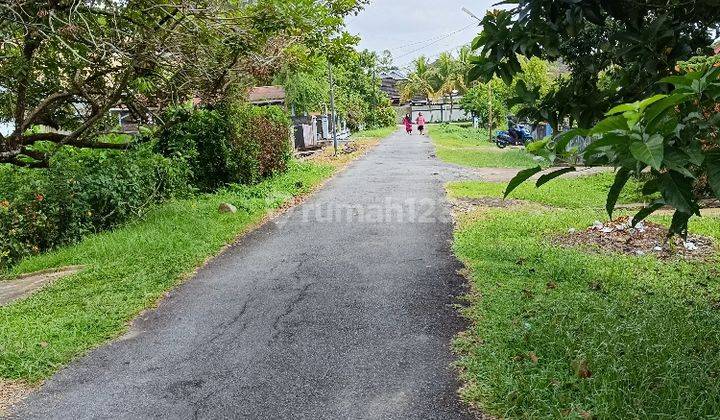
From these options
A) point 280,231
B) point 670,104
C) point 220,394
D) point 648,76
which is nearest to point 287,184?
point 280,231

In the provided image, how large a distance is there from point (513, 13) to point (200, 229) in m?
6.35

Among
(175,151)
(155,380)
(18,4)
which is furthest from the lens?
(175,151)

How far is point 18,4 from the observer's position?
5.72m

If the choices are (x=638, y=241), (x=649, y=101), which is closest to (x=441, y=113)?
(x=638, y=241)

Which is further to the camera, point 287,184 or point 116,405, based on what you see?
point 287,184

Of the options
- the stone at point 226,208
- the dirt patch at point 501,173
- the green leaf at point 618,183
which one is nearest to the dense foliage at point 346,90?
the stone at point 226,208

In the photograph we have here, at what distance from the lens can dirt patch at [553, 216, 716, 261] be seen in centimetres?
686

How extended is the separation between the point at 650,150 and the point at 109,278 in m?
6.24

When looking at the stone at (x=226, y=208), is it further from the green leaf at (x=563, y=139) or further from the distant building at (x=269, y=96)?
the distant building at (x=269, y=96)

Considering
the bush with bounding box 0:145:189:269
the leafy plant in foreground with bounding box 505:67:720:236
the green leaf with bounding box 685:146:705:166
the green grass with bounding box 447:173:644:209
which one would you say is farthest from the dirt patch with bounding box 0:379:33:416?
the green grass with bounding box 447:173:644:209

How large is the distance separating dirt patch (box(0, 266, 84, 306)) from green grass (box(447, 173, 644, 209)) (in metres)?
7.76

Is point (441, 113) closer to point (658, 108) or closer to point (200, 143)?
point (200, 143)

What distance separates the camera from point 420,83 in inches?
2251

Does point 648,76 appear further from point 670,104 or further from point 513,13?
point 670,104
